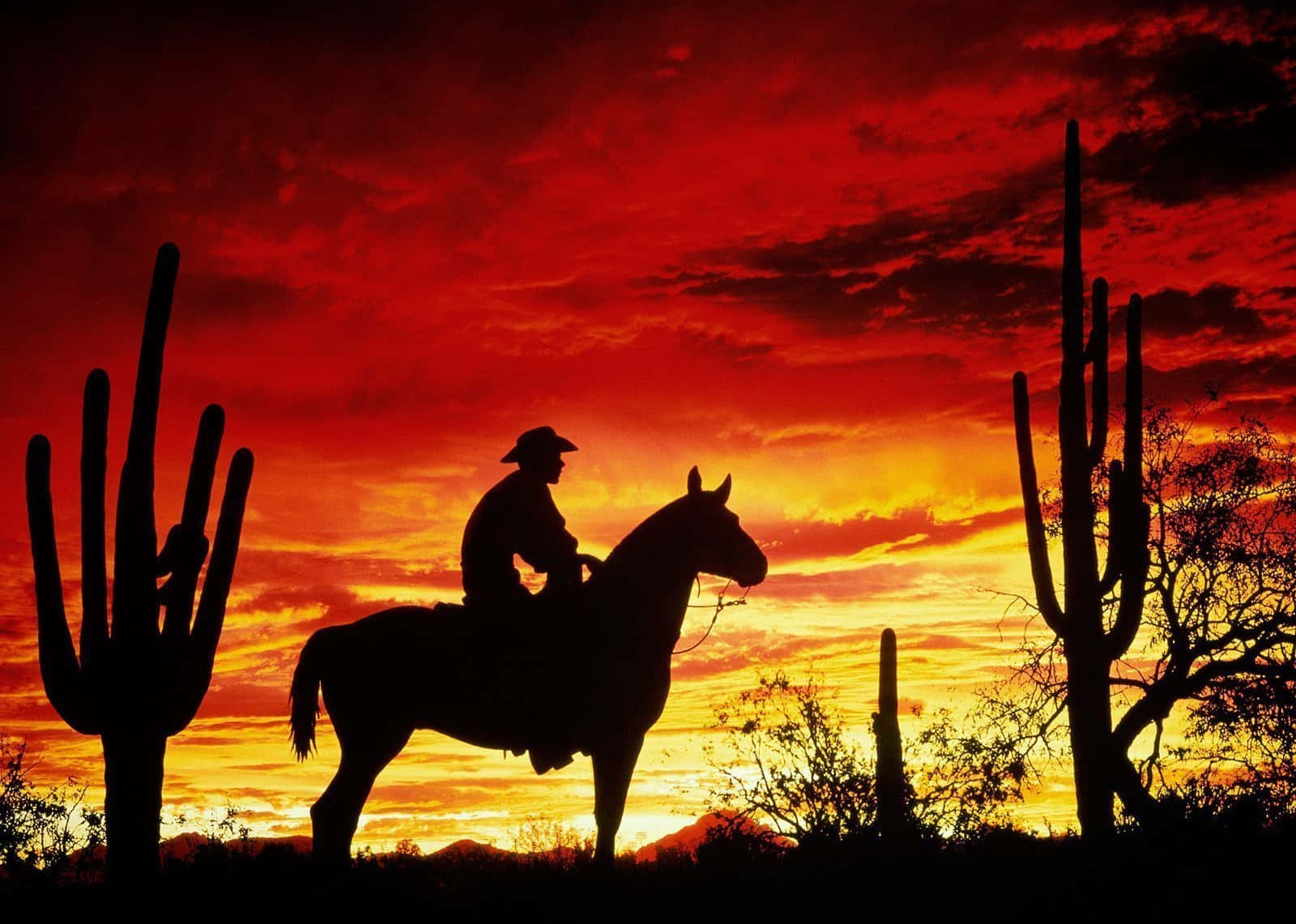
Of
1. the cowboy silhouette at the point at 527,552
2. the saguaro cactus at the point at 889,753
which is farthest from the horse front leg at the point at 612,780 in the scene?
the saguaro cactus at the point at 889,753

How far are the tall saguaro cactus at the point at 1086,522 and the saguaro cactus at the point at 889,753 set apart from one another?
6.87 feet

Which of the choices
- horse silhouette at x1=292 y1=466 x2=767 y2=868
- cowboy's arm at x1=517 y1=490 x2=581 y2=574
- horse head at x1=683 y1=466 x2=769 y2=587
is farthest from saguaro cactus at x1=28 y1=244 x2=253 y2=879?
horse head at x1=683 y1=466 x2=769 y2=587

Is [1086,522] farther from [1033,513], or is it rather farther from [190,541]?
[190,541]

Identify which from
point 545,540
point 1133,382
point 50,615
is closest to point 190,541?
point 50,615

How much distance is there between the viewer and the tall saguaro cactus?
45.6ft

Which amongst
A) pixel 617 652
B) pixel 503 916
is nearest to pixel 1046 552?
pixel 617 652

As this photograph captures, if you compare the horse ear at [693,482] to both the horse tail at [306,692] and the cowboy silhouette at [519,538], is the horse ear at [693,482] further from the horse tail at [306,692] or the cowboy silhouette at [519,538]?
the horse tail at [306,692]

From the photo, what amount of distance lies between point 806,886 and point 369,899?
314 cm

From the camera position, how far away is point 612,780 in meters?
9.93

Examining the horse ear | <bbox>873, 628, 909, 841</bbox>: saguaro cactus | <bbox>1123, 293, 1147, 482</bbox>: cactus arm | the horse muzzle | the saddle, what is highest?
<bbox>1123, 293, 1147, 482</bbox>: cactus arm

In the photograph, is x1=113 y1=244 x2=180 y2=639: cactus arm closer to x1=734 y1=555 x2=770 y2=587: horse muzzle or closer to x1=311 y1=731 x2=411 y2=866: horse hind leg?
x1=311 y1=731 x2=411 y2=866: horse hind leg

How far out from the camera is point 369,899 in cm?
732

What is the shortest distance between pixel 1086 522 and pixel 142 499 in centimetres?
1071

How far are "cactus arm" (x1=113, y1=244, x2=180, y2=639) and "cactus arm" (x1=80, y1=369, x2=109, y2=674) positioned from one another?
0.13m
